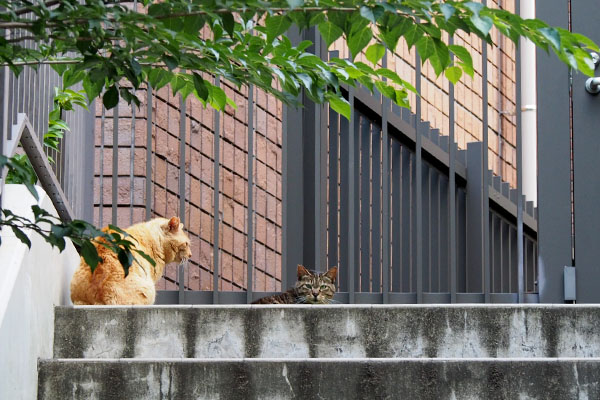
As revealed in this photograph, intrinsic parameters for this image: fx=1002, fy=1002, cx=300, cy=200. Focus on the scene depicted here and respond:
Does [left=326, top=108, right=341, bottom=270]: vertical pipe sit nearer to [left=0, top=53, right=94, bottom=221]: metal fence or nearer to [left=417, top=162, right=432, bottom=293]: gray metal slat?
[left=417, top=162, right=432, bottom=293]: gray metal slat

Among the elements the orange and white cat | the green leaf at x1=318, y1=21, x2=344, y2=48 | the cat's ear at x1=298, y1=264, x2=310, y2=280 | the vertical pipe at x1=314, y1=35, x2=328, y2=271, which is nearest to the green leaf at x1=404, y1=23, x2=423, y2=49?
the green leaf at x1=318, y1=21, x2=344, y2=48

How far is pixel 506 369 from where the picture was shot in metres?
2.77

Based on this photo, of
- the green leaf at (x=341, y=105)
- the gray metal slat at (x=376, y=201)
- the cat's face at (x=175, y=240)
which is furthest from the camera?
the gray metal slat at (x=376, y=201)

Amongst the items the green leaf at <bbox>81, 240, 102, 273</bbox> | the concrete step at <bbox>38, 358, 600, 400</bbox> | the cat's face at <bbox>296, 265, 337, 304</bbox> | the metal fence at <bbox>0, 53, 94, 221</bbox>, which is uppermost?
the metal fence at <bbox>0, 53, 94, 221</bbox>

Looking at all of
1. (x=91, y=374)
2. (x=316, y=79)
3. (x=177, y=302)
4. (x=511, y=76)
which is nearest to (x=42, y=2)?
(x=316, y=79)

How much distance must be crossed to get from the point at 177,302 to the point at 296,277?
0.76 metres

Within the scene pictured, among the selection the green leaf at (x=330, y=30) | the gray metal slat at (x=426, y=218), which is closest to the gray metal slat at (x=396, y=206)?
the gray metal slat at (x=426, y=218)

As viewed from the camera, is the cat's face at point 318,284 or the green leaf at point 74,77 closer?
the green leaf at point 74,77

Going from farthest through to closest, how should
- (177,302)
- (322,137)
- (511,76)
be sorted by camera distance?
(511,76)
(322,137)
(177,302)

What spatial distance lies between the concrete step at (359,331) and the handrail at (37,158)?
1.62ft

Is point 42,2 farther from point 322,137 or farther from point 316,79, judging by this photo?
point 322,137

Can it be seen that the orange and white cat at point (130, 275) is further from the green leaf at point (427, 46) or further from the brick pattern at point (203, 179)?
the green leaf at point (427, 46)

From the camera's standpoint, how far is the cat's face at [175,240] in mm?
4547

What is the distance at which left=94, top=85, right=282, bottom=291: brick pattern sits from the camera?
252 inches
